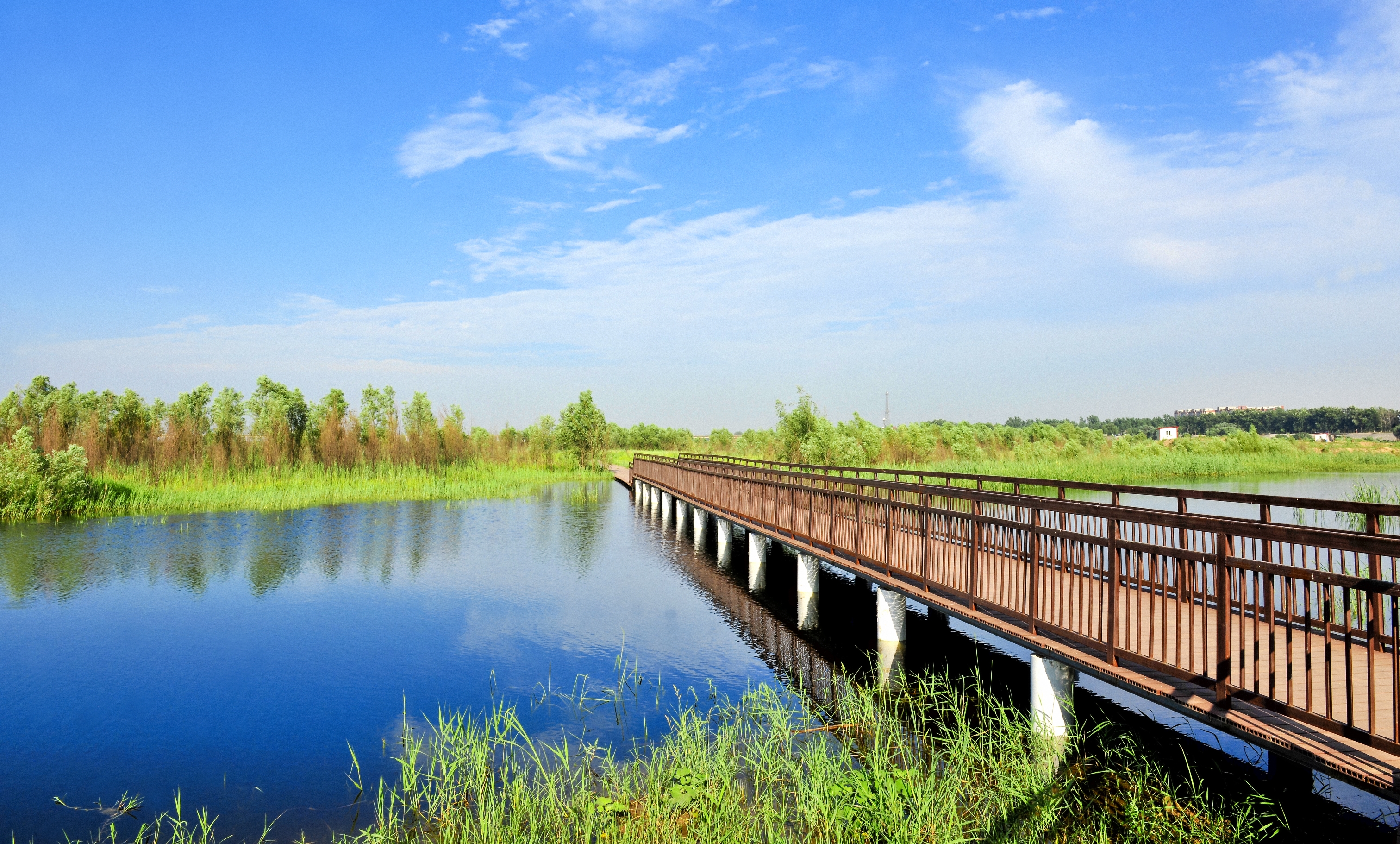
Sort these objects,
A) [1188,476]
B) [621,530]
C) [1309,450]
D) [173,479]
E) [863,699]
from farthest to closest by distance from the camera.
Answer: [1309,450], [1188,476], [173,479], [621,530], [863,699]

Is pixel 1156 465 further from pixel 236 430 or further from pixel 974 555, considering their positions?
pixel 236 430

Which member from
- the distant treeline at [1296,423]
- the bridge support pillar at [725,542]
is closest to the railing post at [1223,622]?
the bridge support pillar at [725,542]

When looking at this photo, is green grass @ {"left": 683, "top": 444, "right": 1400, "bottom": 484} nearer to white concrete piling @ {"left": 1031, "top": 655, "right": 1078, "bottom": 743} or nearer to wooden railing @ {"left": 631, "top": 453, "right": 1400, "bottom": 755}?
wooden railing @ {"left": 631, "top": 453, "right": 1400, "bottom": 755}

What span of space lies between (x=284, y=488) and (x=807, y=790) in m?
32.2

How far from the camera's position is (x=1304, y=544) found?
4.90m

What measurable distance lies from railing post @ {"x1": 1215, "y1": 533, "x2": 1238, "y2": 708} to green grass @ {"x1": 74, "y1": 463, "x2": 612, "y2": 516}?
30.1m

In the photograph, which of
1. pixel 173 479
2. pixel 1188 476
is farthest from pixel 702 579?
pixel 1188 476

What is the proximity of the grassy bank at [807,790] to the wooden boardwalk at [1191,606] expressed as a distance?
2.31 feet

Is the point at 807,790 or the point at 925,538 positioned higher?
the point at 925,538

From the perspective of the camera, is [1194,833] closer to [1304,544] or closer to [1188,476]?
[1304,544]

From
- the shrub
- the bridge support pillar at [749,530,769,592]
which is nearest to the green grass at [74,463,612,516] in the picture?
the shrub

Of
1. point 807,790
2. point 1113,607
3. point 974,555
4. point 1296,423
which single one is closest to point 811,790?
point 807,790

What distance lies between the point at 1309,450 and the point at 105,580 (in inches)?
2677

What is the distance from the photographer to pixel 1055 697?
647 centimetres
